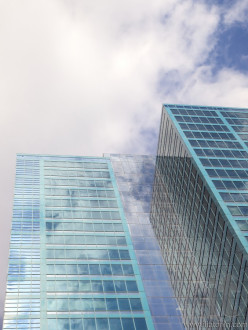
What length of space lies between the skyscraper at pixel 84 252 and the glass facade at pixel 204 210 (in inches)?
189

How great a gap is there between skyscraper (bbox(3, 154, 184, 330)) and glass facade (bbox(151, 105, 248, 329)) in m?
4.81

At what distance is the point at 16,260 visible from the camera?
92562mm

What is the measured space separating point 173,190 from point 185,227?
1200 centimetres

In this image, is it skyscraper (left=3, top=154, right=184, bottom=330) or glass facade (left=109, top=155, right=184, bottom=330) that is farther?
glass facade (left=109, top=155, right=184, bottom=330)

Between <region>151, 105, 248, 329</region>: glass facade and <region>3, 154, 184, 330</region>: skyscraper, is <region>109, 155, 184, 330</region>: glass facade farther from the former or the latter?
<region>151, 105, 248, 329</region>: glass facade

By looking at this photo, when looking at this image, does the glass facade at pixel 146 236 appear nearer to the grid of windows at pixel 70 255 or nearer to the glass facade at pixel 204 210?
the grid of windows at pixel 70 255

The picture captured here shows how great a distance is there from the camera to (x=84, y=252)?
96562 mm

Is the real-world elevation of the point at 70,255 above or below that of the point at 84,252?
below

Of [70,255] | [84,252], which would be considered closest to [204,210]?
[84,252]

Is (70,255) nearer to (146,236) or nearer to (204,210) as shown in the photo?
(146,236)

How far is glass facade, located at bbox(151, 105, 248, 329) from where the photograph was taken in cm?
7950

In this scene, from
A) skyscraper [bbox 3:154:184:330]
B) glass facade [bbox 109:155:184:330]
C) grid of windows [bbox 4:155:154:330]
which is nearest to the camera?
grid of windows [bbox 4:155:154:330]

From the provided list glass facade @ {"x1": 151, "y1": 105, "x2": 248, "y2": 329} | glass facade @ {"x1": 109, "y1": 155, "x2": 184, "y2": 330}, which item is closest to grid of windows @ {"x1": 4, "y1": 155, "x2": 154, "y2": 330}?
glass facade @ {"x1": 109, "y1": 155, "x2": 184, "y2": 330}

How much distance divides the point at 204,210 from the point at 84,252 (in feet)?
81.5
